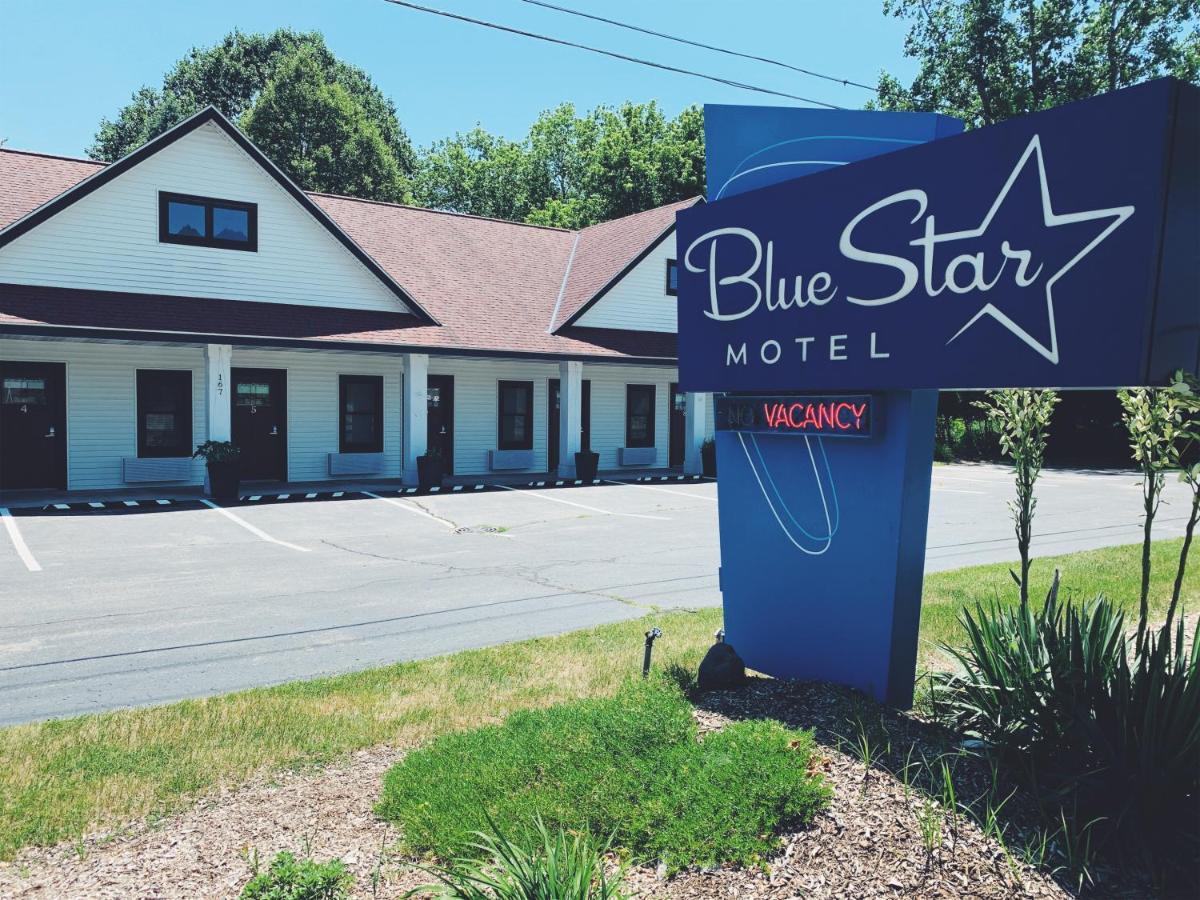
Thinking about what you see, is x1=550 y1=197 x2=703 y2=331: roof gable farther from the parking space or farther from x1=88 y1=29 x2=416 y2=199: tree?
x1=88 y1=29 x2=416 y2=199: tree

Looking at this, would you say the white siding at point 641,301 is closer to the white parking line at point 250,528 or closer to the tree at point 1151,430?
the white parking line at point 250,528

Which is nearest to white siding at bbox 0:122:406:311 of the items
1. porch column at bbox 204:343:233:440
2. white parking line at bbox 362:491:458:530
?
porch column at bbox 204:343:233:440

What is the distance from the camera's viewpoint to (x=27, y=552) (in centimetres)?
1248

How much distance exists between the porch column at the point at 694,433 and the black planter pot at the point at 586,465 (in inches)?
137

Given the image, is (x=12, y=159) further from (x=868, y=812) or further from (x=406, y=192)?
(x=406, y=192)

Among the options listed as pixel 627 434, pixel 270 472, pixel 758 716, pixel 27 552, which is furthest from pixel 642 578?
pixel 627 434

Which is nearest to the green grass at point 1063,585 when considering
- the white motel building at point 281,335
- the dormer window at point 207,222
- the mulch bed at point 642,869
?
the mulch bed at point 642,869

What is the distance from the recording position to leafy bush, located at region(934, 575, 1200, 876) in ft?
13.6

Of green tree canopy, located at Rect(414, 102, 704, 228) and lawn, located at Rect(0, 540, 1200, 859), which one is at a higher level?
green tree canopy, located at Rect(414, 102, 704, 228)

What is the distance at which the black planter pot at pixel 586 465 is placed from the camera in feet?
74.9

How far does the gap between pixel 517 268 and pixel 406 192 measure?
100ft

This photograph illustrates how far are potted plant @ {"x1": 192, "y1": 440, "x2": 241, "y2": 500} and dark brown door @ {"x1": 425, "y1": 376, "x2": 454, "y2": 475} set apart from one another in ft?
19.8

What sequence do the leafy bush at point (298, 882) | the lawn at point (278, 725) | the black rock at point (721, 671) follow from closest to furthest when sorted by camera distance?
the leafy bush at point (298, 882) → the lawn at point (278, 725) → the black rock at point (721, 671)

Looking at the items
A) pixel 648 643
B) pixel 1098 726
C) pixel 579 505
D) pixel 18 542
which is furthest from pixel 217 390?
pixel 1098 726
